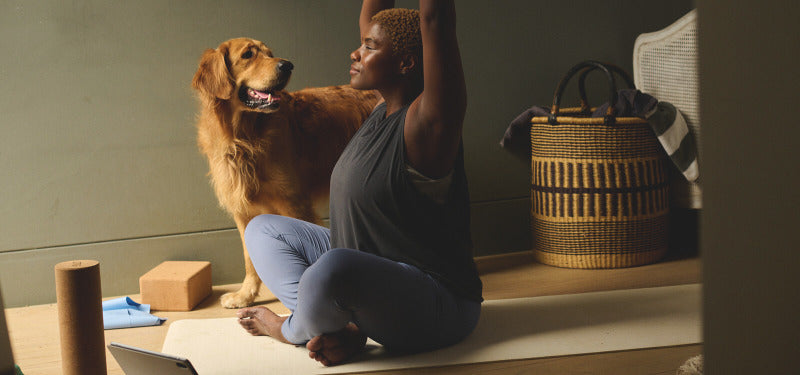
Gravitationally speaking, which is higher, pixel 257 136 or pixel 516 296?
pixel 257 136

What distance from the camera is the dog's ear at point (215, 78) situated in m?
2.39

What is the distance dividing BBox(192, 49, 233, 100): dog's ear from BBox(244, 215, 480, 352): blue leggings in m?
0.74

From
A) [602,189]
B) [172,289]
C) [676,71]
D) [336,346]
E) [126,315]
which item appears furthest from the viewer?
[676,71]

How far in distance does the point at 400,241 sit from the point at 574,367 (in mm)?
557

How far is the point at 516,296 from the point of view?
2.43m

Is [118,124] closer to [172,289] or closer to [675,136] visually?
[172,289]

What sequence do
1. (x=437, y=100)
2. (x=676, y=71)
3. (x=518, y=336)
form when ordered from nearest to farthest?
1. (x=437, y=100)
2. (x=518, y=336)
3. (x=676, y=71)

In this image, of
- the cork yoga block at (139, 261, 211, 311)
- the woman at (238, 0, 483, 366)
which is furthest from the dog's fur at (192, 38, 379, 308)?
the woman at (238, 0, 483, 366)

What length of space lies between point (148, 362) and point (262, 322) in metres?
0.43

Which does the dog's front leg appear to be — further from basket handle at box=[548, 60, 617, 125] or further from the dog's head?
basket handle at box=[548, 60, 617, 125]

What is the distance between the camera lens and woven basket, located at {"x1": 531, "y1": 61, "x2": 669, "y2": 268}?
2752 mm

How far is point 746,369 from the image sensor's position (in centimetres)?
70

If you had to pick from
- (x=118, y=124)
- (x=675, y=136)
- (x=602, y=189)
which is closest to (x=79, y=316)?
(x=118, y=124)

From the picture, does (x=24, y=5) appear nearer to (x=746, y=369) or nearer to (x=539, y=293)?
(x=539, y=293)
